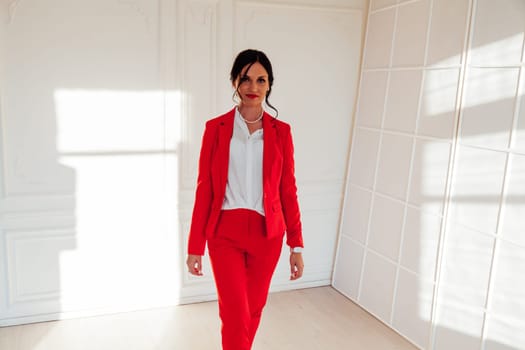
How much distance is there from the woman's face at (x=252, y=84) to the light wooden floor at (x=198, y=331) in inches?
59.2

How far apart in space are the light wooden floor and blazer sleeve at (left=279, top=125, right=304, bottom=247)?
0.93m

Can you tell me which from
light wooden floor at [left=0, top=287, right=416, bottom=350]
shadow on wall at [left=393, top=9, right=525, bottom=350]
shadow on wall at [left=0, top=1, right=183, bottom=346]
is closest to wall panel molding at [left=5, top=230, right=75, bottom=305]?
shadow on wall at [left=0, top=1, right=183, bottom=346]

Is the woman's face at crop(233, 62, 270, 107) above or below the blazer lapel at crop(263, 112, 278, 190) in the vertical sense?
above

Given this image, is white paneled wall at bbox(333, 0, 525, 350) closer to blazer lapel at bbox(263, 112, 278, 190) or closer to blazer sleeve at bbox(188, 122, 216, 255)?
blazer lapel at bbox(263, 112, 278, 190)

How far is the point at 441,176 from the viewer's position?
111 inches

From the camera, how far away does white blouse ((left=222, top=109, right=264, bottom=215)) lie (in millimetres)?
2076

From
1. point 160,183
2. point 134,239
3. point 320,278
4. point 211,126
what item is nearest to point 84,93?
point 160,183

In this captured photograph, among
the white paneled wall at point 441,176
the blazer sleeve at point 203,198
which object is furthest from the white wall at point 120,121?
the blazer sleeve at point 203,198

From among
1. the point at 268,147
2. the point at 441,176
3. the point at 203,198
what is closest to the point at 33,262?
the point at 203,198

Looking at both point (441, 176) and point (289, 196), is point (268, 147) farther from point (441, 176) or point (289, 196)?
point (441, 176)

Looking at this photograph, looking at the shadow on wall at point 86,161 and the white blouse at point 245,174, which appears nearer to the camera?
the white blouse at point 245,174

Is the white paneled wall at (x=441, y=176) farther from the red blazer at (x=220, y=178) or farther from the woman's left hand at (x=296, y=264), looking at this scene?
the red blazer at (x=220, y=178)

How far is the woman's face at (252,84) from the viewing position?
204 cm

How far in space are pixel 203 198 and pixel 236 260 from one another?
0.29 metres
